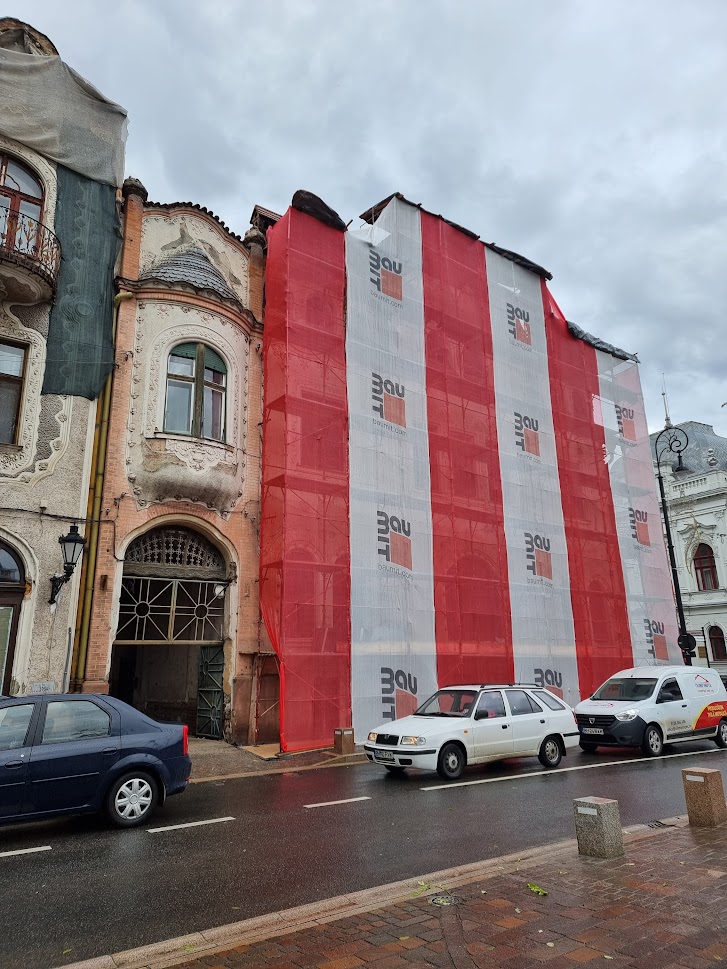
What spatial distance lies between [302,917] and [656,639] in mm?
20641

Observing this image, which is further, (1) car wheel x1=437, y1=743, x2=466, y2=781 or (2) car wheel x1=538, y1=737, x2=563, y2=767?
(2) car wheel x1=538, y1=737, x2=563, y2=767

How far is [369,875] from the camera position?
5945 mm

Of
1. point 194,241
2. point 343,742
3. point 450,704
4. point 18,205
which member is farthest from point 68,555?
point 194,241

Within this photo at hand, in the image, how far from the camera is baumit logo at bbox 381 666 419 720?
15664 millimetres

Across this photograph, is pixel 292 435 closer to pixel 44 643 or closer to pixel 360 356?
pixel 360 356

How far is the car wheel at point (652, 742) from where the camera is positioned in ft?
44.3

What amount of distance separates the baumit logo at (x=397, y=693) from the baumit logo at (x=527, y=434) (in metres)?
8.51

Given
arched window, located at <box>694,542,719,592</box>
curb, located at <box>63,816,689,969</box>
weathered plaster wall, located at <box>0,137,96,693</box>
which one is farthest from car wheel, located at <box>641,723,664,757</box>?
arched window, located at <box>694,542,719,592</box>

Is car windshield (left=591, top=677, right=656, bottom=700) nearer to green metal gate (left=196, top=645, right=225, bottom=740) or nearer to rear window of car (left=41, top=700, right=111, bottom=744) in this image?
green metal gate (left=196, top=645, right=225, bottom=740)

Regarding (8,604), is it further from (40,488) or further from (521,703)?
(521,703)

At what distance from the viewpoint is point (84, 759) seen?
298 inches

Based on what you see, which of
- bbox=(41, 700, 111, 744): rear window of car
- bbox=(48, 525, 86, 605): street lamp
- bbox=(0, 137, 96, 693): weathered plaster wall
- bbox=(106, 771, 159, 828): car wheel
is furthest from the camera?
bbox=(0, 137, 96, 693): weathered plaster wall

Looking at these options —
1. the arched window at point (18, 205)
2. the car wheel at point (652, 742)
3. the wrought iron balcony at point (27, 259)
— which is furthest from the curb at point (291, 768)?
the arched window at point (18, 205)

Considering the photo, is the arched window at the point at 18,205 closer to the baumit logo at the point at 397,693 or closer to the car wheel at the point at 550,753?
the baumit logo at the point at 397,693
